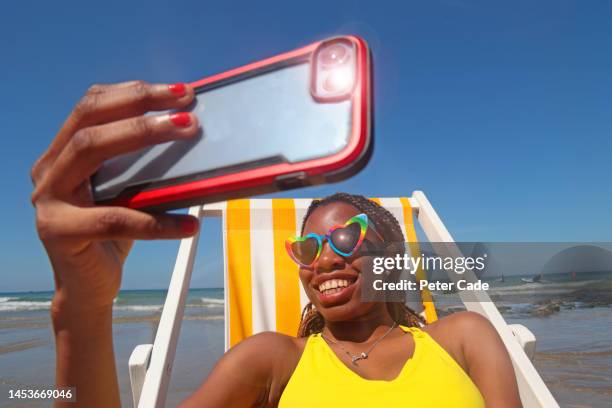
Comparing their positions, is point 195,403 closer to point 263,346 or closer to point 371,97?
point 263,346

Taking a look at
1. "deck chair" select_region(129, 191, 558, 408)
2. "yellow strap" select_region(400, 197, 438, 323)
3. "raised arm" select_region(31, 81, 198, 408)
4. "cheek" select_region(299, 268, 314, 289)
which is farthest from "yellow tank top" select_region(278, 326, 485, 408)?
"yellow strap" select_region(400, 197, 438, 323)

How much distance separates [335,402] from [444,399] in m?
0.32

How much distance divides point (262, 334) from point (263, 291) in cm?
107

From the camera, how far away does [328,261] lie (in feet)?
5.69

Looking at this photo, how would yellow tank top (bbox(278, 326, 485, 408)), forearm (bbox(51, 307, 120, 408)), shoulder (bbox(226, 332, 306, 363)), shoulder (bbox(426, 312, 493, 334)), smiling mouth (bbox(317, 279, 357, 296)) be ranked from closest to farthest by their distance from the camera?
1. forearm (bbox(51, 307, 120, 408))
2. yellow tank top (bbox(278, 326, 485, 408))
3. shoulder (bbox(226, 332, 306, 363))
4. shoulder (bbox(426, 312, 493, 334))
5. smiling mouth (bbox(317, 279, 357, 296))

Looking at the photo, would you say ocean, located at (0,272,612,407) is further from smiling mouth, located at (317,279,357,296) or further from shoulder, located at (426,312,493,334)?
smiling mouth, located at (317,279,357,296)

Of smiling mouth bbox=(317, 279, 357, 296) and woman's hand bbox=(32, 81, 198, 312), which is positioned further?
smiling mouth bbox=(317, 279, 357, 296)

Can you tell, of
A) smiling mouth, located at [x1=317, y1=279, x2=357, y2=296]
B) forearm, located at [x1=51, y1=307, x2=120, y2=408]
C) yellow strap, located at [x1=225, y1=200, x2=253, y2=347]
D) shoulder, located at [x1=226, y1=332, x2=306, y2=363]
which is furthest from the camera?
yellow strap, located at [x1=225, y1=200, x2=253, y2=347]

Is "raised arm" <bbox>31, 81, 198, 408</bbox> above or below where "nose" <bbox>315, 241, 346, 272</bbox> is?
above

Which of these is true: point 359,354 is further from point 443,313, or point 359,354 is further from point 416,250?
point 443,313

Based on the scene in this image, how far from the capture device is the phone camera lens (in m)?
0.70

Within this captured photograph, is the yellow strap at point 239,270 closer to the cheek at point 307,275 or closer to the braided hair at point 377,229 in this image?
the braided hair at point 377,229

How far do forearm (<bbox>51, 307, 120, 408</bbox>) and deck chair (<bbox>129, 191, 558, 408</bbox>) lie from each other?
900 millimetres

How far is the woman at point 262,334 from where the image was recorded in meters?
0.68
